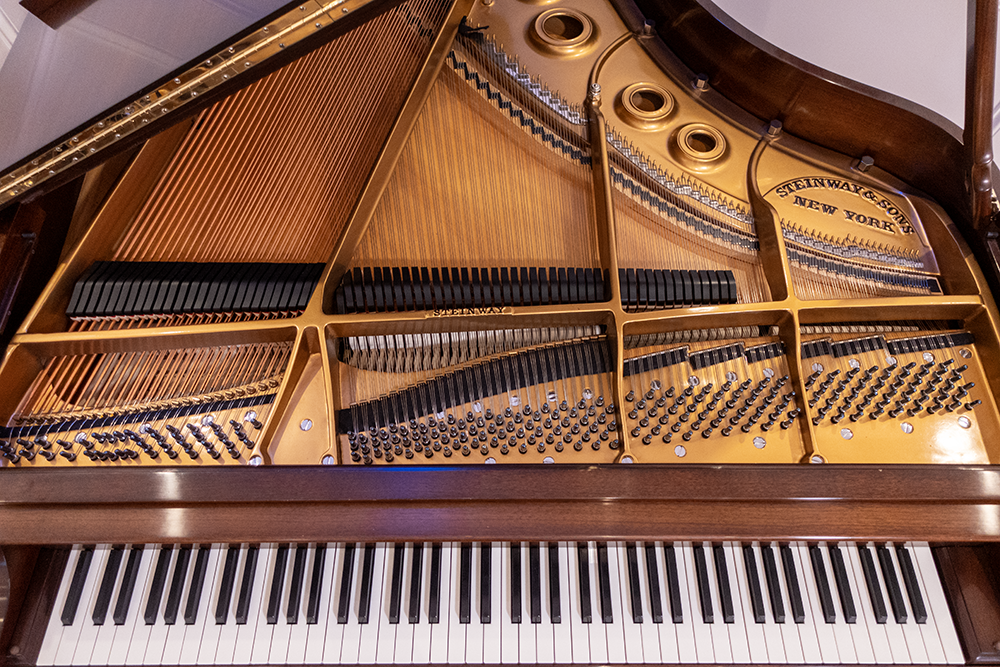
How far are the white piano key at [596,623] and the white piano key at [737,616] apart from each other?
0.37m

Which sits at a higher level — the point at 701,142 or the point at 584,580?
the point at 701,142

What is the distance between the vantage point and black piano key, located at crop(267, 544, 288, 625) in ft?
6.80

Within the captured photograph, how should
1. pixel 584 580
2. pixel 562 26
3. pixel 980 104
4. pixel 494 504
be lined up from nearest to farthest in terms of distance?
pixel 494 504 < pixel 584 580 < pixel 980 104 < pixel 562 26

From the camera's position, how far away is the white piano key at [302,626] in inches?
80.7

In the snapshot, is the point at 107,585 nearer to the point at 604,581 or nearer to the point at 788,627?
the point at 604,581

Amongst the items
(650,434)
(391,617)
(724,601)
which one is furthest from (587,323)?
(391,617)

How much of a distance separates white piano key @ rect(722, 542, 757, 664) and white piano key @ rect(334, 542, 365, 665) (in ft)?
3.57

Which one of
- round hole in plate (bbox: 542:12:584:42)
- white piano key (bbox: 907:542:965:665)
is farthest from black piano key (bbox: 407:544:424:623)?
round hole in plate (bbox: 542:12:584:42)

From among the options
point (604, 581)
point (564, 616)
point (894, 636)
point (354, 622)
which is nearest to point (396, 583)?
point (354, 622)

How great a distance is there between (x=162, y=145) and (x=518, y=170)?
130 centimetres

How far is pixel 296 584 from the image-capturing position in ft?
6.91

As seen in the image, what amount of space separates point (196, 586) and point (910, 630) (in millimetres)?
2105

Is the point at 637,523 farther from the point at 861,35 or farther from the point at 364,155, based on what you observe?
the point at 861,35

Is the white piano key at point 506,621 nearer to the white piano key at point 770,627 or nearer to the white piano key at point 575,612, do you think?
the white piano key at point 575,612
